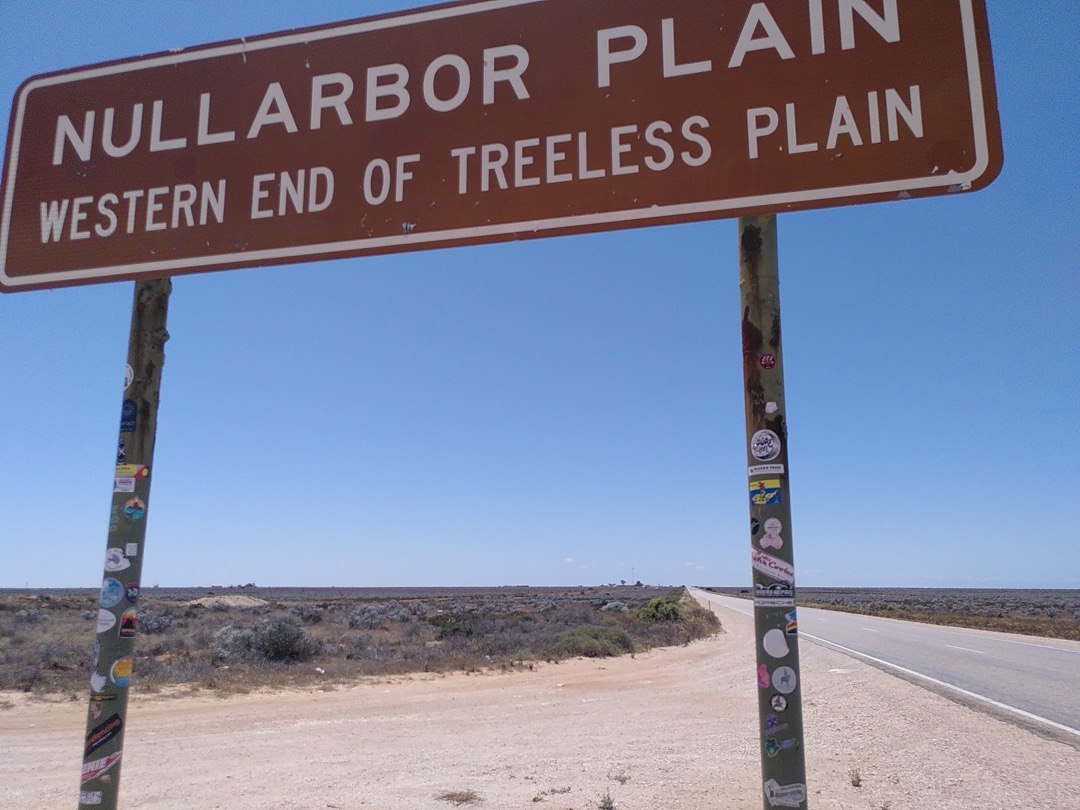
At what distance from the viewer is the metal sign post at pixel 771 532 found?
88.6 inches

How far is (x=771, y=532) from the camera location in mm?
2301

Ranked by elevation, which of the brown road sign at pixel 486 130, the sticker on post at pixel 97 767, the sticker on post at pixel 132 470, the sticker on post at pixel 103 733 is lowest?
the sticker on post at pixel 97 767

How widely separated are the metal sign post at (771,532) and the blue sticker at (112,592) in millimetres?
2119

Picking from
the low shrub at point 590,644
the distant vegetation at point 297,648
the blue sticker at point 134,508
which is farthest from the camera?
the low shrub at point 590,644

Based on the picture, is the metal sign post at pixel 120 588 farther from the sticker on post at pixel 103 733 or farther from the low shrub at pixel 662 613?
the low shrub at pixel 662 613

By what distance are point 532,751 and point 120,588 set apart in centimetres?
759

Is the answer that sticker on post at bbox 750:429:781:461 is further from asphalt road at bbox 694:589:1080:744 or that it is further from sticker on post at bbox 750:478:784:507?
asphalt road at bbox 694:589:1080:744

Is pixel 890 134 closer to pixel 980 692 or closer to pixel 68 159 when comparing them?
pixel 68 159

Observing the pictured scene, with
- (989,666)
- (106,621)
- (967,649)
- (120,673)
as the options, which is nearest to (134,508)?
(106,621)

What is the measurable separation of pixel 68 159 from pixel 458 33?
5.21ft

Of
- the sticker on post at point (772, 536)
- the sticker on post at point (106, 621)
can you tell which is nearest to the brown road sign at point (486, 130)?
the sticker on post at point (772, 536)

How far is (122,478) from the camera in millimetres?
2816

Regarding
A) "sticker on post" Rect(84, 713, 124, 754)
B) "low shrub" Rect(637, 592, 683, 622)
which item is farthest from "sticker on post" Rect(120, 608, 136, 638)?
"low shrub" Rect(637, 592, 683, 622)

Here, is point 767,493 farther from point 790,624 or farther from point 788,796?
point 788,796
